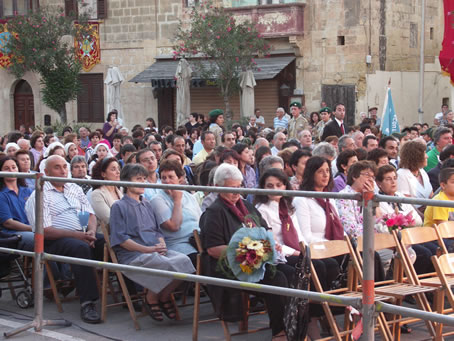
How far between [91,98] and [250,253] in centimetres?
2660

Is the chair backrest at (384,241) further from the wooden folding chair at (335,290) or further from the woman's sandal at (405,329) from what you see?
the woman's sandal at (405,329)

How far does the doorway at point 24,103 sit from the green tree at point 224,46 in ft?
31.2

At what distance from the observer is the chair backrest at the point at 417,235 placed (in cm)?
689

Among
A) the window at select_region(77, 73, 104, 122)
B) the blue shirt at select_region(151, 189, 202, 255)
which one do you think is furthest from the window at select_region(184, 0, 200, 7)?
the blue shirt at select_region(151, 189, 202, 255)

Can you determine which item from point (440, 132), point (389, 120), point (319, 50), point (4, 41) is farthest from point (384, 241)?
point (4, 41)

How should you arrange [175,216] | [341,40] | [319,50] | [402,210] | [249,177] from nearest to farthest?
[175,216] < [402,210] < [249,177] < [341,40] < [319,50]

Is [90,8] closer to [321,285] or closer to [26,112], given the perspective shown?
[26,112]

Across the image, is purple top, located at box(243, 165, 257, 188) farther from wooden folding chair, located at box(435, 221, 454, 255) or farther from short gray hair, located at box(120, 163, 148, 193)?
wooden folding chair, located at box(435, 221, 454, 255)

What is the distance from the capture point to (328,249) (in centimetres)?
650

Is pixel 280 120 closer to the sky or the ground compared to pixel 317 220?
closer to the sky

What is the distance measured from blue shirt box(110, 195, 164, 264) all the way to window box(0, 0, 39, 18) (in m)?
27.0

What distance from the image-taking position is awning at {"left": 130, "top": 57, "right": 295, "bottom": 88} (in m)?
26.7

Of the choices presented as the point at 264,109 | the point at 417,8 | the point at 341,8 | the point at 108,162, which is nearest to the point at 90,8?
the point at 264,109

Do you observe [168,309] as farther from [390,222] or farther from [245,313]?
[390,222]
